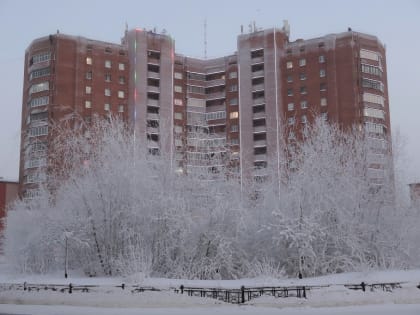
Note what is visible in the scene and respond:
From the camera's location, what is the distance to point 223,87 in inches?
3521

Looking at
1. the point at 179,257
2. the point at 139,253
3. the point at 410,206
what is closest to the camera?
the point at 139,253

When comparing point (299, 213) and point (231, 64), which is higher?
point (231, 64)

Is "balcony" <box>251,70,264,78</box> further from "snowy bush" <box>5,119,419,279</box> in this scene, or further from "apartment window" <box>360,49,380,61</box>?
"snowy bush" <box>5,119,419,279</box>

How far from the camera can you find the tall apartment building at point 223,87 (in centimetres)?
7769

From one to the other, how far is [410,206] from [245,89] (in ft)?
186

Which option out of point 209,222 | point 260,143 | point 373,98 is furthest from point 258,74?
point 209,222

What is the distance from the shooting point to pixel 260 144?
271 feet

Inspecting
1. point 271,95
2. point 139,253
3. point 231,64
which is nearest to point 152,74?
point 231,64

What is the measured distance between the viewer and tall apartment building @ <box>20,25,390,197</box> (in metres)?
77.7

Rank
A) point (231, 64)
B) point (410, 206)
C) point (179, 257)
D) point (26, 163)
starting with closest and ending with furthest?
point (179, 257)
point (410, 206)
point (26, 163)
point (231, 64)

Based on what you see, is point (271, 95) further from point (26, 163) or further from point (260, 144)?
point (26, 163)

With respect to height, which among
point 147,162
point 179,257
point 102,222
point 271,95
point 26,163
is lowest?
point 179,257

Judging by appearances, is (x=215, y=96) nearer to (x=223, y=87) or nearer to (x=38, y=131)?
(x=223, y=87)

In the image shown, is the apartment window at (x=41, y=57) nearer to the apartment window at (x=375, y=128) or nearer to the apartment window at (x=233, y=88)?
the apartment window at (x=233, y=88)
